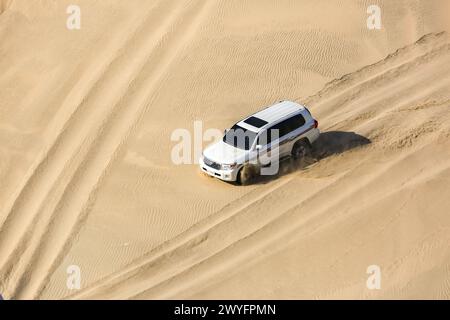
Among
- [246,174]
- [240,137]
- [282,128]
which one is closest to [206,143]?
[240,137]

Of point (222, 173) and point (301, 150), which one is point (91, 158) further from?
point (301, 150)

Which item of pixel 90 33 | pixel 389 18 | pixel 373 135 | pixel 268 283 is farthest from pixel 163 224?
pixel 389 18

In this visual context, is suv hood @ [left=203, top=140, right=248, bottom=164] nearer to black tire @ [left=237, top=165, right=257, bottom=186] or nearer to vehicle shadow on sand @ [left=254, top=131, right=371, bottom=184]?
black tire @ [left=237, top=165, right=257, bottom=186]

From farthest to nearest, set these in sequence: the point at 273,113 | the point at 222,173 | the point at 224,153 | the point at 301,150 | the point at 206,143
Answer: the point at 206,143, the point at 301,150, the point at 273,113, the point at 224,153, the point at 222,173

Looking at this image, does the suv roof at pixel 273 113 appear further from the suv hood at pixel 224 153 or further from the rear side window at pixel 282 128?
the suv hood at pixel 224 153

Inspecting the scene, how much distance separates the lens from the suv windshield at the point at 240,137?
24.7 meters

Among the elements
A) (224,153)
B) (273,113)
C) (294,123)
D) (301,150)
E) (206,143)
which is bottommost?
(224,153)

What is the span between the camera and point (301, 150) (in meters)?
25.5

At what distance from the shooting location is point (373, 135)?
26.4 m

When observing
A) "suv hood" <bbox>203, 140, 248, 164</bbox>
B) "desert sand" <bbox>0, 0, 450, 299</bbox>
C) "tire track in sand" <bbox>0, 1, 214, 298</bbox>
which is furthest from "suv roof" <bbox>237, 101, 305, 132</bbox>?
"tire track in sand" <bbox>0, 1, 214, 298</bbox>

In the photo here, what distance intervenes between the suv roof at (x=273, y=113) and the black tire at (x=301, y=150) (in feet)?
3.04

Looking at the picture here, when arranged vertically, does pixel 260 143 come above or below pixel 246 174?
above

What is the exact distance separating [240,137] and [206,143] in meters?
1.55

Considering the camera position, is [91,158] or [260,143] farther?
[91,158]
